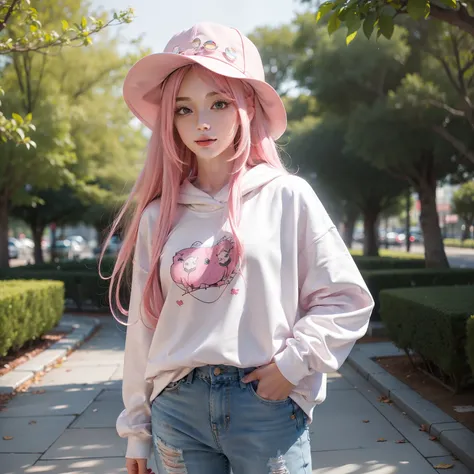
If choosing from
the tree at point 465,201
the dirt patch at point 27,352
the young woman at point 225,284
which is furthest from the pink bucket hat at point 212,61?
the tree at point 465,201

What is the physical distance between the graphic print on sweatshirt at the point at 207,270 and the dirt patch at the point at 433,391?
373 cm

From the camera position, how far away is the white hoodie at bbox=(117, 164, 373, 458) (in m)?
1.72

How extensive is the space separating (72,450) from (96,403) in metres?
1.39

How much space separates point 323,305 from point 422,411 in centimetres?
393

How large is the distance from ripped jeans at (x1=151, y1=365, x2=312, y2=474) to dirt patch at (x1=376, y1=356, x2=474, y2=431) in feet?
11.6

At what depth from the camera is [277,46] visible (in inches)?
1502

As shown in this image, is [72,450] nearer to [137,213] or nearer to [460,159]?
[137,213]

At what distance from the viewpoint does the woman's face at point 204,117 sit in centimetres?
195

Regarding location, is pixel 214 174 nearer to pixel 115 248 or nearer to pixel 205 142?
pixel 205 142

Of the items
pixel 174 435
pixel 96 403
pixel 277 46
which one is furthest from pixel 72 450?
pixel 277 46

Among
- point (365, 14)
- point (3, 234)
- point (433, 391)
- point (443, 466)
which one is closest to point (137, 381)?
point (443, 466)

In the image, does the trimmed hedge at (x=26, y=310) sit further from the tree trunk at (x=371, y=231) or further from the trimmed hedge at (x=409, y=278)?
the tree trunk at (x=371, y=231)

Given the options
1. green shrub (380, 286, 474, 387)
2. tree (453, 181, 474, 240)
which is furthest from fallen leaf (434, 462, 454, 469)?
tree (453, 181, 474, 240)

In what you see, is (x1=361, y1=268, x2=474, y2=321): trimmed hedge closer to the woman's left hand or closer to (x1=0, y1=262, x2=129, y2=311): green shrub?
(x1=0, y1=262, x2=129, y2=311): green shrub
